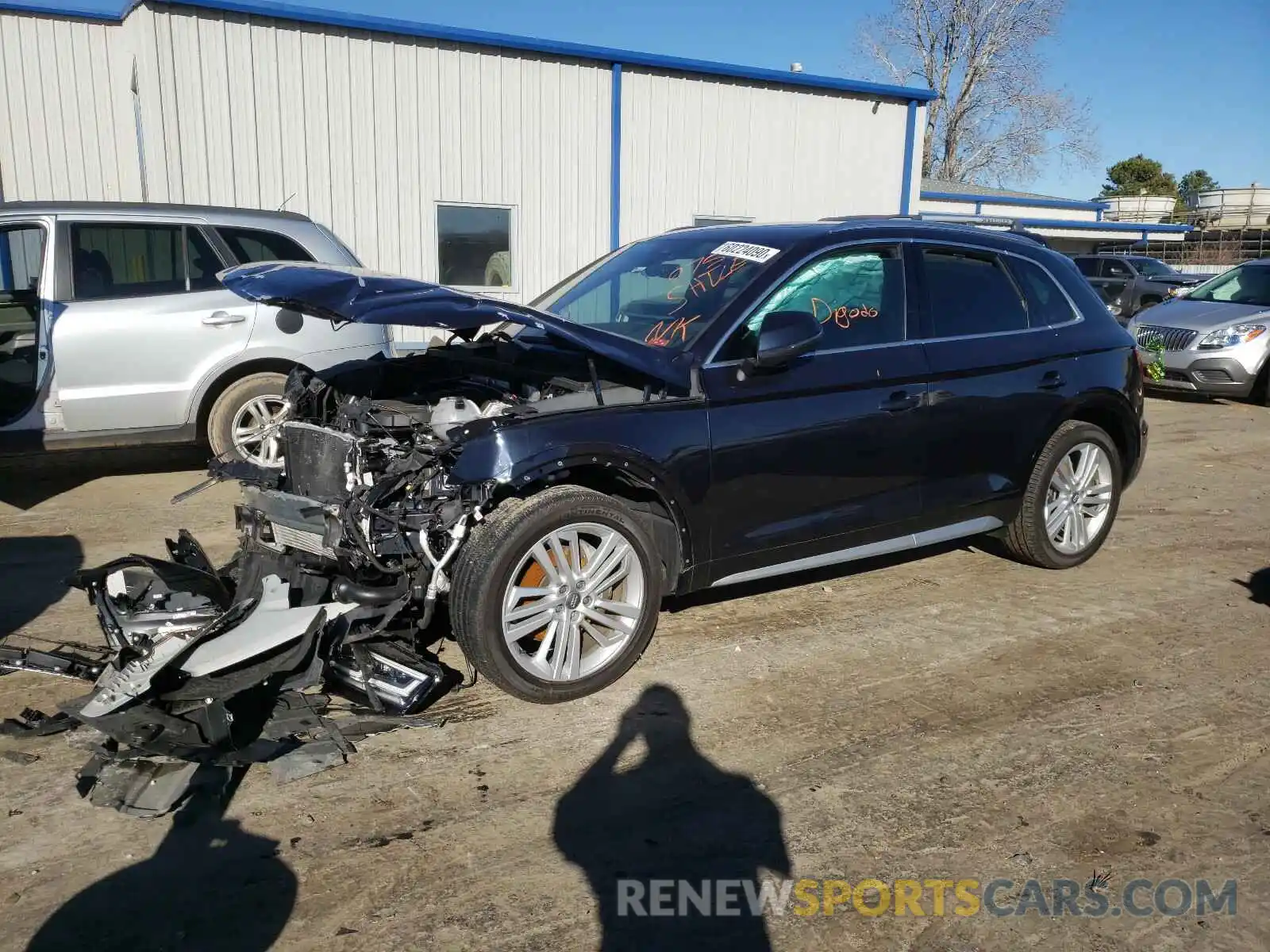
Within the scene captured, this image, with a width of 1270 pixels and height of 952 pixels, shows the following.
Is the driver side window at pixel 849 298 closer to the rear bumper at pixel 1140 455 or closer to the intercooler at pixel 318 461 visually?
the intercooler at pixel 318 461

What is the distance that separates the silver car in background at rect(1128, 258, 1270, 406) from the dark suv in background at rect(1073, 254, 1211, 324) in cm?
624

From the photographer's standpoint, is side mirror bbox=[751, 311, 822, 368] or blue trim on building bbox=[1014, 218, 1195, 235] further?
blue trim on building bbox=[1014, 218, 1195, 235]

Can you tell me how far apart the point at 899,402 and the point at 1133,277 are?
19381 mm

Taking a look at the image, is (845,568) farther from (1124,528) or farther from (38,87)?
(38,87)

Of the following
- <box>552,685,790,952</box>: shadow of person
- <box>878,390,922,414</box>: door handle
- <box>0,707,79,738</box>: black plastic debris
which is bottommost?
<box>552,685,790,952</box>: shadow of person

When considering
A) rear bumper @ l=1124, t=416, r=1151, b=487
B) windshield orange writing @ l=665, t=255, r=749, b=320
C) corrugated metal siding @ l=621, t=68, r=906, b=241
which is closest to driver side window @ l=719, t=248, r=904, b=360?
windshield orange writing @ l=665, t=255, r=749, b=320

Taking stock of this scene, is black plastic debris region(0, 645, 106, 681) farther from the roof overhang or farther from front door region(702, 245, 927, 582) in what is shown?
the roof overhang

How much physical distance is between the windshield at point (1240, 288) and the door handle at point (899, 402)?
9630 mm

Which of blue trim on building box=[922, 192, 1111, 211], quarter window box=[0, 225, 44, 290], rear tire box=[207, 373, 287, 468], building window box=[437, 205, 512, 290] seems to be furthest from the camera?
blue trim on building box=[922, 192, 1111, 211]

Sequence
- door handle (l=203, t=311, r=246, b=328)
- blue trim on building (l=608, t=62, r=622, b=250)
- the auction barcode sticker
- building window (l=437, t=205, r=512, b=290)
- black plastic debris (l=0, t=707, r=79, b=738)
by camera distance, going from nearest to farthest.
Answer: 1. black plastic debris (l=0, t=707, r=79, b=738)
2. the auction barcode sticker
3. door handle (l=203, t=311, r=246, b=328)
4. building window (l=437, t=205, r=512, b=290)
5. blue trim on building (l=608, t=62, r=622, b=250)

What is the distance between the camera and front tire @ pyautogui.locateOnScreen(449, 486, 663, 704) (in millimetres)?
3547

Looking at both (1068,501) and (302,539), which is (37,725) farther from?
(1068,501)

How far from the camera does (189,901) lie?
260 centimetres

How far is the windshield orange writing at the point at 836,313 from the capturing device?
443cm
